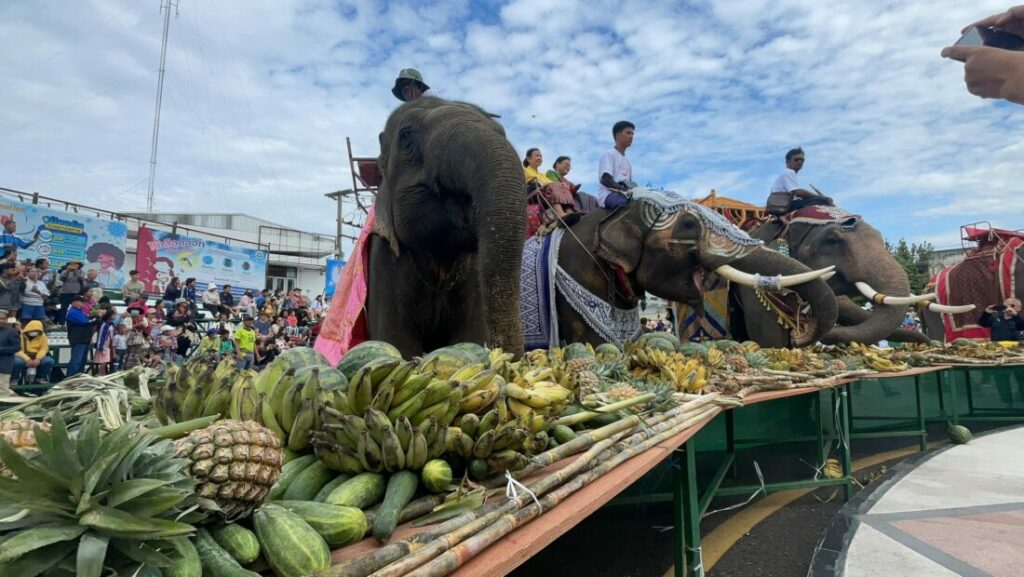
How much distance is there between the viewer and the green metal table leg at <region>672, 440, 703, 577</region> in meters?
2.63

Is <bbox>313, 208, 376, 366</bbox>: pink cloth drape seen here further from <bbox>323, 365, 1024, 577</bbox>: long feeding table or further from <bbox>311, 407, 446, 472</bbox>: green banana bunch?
<bbox>311, 407, 446, 472</bbox>: green banana bunch

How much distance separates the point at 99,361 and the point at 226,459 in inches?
378

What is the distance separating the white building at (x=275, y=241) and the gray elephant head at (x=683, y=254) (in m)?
23.4

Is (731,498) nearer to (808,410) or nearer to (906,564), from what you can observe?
(808,410)

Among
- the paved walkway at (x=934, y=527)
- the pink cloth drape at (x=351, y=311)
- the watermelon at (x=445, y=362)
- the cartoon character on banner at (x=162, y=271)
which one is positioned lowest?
the paved walkway at (x=934, y=527)

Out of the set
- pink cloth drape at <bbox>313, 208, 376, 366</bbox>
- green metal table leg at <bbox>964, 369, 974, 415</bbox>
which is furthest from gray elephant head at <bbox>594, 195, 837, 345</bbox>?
green metal table leg at <bbox>964, 369, 974, 415</bbox>

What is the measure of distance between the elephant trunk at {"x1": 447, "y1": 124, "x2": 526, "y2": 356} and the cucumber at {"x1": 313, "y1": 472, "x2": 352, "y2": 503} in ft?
4.49

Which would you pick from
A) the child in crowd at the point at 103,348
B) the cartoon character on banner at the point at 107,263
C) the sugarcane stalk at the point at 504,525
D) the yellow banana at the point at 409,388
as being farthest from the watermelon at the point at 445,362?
the cartoon character on banner at the point at 107,263

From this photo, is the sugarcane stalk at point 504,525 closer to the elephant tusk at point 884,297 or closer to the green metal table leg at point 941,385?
the elephant tusk at point 884,297

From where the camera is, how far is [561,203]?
6.46m

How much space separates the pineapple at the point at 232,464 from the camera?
3.17ft

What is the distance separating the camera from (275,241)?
38.3 meters

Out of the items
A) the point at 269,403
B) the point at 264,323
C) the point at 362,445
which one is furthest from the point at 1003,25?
the point at 264,323

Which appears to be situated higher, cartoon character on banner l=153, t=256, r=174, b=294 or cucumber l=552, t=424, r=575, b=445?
cartoon character on banner l=153, t=256, r=174, b=294
